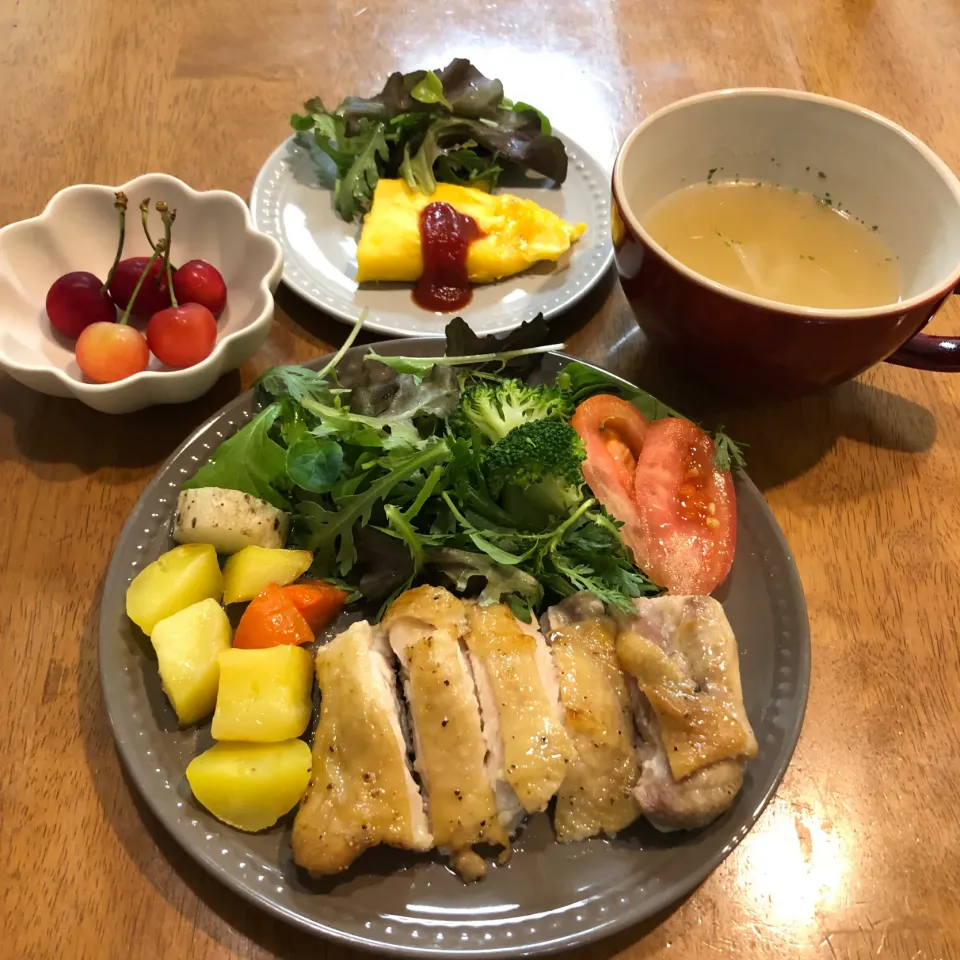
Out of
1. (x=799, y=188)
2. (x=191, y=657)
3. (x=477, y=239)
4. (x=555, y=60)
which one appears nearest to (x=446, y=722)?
(x=191, y=657)

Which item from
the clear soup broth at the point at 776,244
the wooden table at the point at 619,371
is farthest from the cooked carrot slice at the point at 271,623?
the clear soup broth at the point at 776,244

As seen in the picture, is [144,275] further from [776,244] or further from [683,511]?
[776,244]

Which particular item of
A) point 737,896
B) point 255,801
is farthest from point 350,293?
point 737,896

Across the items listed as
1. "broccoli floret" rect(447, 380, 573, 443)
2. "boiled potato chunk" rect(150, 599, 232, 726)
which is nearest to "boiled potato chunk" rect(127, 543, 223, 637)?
"boiled potato chunk" rect(150, 599, 232, 726)

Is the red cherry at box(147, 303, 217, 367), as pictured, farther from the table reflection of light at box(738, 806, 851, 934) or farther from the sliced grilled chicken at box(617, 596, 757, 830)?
the table reflection of light at box(738, 806, 851, 934)

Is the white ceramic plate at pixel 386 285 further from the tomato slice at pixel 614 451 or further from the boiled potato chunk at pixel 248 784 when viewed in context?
the boiled potato chunk at pixel 248 784

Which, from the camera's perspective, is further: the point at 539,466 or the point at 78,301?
the point at 78,301
